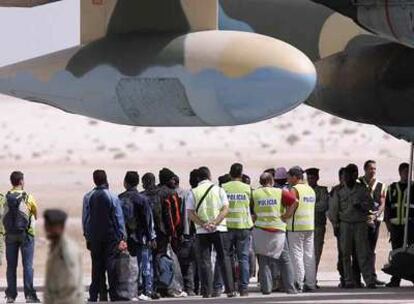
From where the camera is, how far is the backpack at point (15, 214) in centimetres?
1902

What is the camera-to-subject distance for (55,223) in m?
11.6

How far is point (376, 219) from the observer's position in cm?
2091

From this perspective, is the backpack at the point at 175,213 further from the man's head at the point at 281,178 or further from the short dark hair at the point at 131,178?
the man's head at the point at 281,178

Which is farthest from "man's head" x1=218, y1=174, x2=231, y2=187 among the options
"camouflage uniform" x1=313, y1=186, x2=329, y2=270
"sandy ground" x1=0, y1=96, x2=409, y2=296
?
"sandy ground" x1=0, y1=96, x2=409, y2=296

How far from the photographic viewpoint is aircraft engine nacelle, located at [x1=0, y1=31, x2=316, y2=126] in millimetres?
16031

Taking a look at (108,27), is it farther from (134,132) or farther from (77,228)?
(134,132)

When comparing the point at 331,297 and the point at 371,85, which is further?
the point at 371,85

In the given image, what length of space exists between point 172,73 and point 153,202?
3.32 m

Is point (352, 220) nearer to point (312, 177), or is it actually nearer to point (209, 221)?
point (312, 177)

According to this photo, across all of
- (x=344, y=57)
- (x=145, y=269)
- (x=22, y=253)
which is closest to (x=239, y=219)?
(x=145, y=269)

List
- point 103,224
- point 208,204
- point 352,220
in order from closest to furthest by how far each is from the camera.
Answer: point 103,224
point 208,204
point 352,220

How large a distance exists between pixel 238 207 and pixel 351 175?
1.71 meters

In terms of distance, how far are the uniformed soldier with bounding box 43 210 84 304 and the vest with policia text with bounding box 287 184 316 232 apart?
836cm

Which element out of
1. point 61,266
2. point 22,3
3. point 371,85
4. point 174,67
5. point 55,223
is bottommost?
point 61,266
